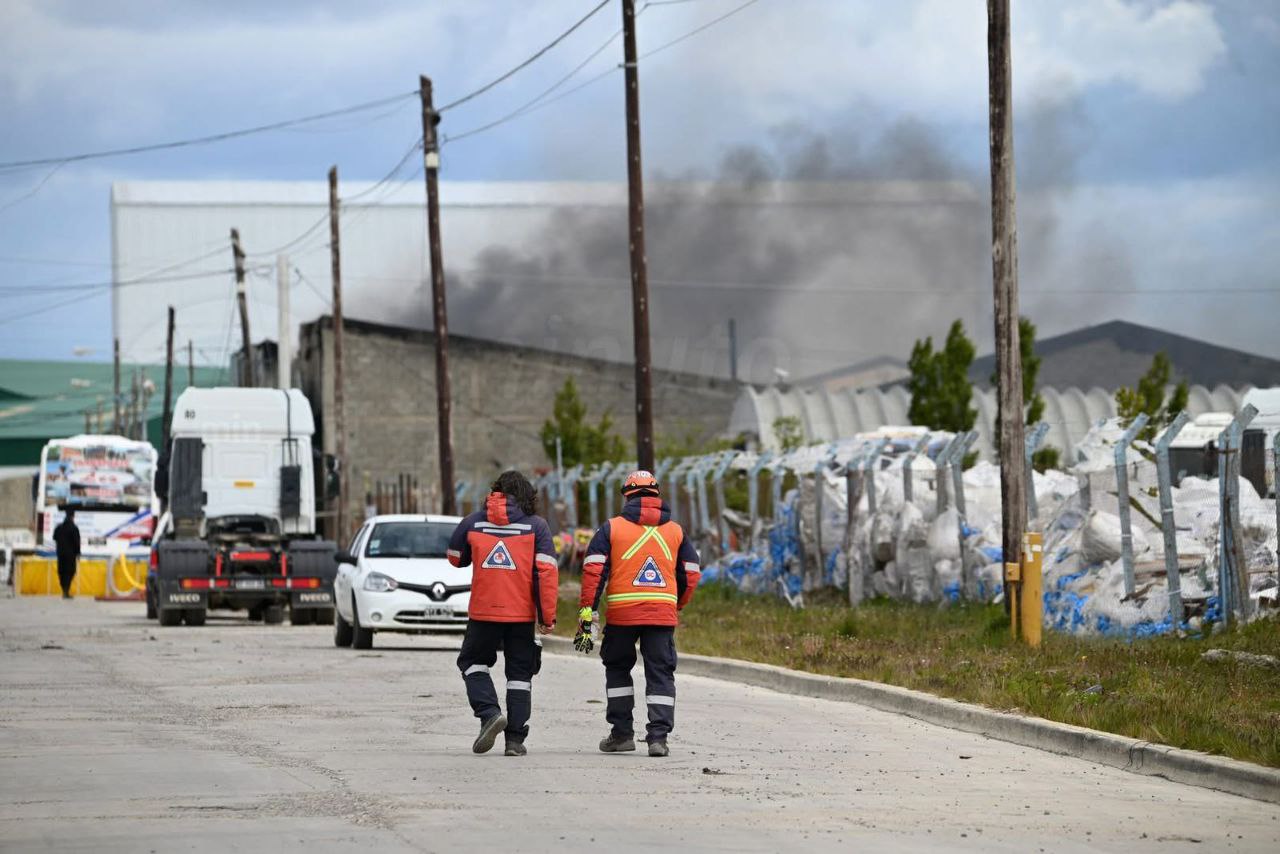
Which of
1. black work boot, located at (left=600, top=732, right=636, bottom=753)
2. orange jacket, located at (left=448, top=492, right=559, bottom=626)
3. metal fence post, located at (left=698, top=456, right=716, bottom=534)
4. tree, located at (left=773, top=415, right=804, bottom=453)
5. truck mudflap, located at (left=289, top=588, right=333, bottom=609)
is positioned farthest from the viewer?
tree, located at (left=773, top=415, right=804, bottom=453)

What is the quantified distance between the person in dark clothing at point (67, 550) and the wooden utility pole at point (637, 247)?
1847 centimetres

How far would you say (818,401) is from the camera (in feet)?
209

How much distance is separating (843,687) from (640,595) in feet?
15.4

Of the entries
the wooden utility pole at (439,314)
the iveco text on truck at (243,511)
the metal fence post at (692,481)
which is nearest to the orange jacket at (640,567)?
the iveco text on truck at (243,511)

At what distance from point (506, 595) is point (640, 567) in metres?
0.83

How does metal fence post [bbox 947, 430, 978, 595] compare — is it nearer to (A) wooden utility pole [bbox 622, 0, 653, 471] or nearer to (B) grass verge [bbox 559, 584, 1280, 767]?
(B) grass verge [bbox 559, 584, 1280, 767]

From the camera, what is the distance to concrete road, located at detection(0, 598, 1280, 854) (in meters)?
8.59

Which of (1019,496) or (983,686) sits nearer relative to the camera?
(983,686)

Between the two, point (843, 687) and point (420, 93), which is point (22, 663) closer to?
point (843, 687)

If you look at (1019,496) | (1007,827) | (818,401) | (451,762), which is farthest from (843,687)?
(818,401)

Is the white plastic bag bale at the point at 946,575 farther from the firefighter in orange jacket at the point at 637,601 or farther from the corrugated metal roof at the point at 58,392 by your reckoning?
the corrugated metal roof at the point at 58,392

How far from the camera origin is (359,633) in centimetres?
2364

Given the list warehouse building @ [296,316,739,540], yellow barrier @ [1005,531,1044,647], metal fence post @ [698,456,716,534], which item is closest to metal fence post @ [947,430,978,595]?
yellow barrier @ [1005,531,1044,647]

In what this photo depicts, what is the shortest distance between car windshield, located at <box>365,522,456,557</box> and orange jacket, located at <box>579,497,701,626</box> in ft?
39.8
